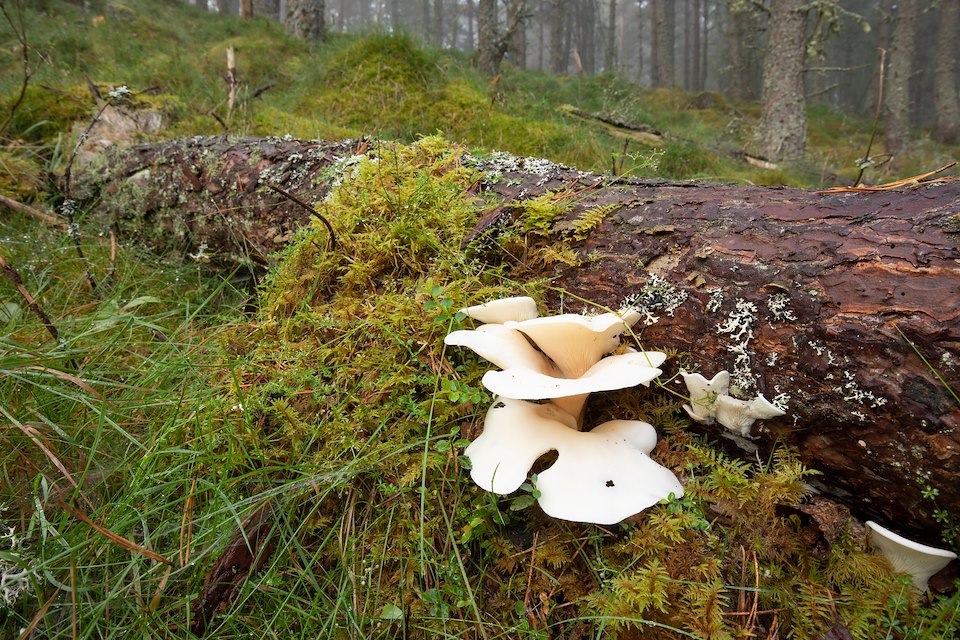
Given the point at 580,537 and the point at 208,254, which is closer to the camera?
the point at 580,537

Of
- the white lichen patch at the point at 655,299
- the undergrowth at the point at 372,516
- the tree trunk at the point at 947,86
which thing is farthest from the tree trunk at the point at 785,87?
the tree trunk at the point at 947,86

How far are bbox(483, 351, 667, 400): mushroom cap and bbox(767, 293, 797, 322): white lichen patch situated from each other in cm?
38

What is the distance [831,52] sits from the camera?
100ft

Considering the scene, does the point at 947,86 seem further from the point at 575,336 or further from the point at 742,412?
the point at 575,336

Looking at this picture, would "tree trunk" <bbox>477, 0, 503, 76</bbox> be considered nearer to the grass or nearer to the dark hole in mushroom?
the grass

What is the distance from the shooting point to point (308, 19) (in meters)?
9.39

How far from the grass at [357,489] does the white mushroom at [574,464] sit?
0.32ft

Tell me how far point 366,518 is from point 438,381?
0.50 metres

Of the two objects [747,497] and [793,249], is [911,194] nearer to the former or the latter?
[793,249]

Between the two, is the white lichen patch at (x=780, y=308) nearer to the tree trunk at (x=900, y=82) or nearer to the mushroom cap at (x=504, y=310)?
the mushroom cap at (x=504, y=310)

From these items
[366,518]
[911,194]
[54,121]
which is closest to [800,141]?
[911,194]

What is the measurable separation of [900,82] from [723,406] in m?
15.5

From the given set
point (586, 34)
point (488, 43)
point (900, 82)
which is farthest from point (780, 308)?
point (586, 34)

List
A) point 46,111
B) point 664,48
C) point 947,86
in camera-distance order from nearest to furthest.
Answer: point 46,111, point 947,86, point 664,48
